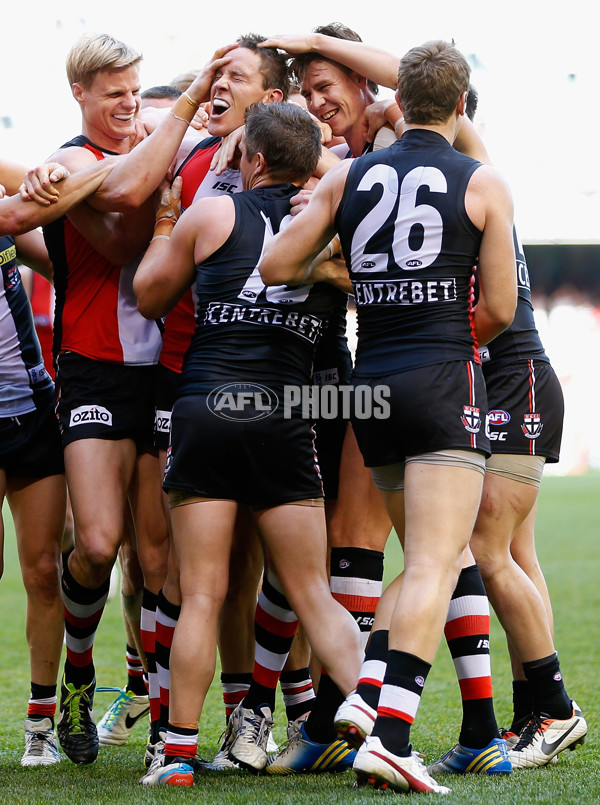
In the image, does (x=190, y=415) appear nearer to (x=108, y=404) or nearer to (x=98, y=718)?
(x=108, y=404)

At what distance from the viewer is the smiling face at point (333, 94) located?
4258mm

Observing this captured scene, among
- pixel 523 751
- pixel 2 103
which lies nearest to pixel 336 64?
pixel 523 751

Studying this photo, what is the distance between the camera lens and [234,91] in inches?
160

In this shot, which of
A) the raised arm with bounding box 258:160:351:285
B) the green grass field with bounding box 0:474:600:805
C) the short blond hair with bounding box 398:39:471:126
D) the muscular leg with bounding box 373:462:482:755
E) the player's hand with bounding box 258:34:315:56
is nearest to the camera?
the muscular leg with bounding box 373:462:482:755

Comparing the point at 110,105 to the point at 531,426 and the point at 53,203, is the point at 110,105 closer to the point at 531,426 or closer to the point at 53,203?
the point at 53,203

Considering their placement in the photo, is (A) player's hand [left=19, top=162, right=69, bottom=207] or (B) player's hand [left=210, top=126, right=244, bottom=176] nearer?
(A) player's hand [left=19, top=162, right=69, bottom=207]

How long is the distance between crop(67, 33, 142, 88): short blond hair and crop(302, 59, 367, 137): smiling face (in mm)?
718

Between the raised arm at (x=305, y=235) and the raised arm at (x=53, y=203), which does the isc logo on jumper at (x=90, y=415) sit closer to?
the raised arm at (x=53, y=203)

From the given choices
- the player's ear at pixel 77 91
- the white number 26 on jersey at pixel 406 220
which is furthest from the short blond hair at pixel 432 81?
the player's ear at pixel 77 91

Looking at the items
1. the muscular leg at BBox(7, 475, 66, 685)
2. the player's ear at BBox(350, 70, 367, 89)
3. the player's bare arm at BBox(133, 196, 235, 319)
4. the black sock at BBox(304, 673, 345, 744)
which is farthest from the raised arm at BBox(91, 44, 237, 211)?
the black sock at BBox(304, 673, 345, 744)

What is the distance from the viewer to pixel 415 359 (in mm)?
3211

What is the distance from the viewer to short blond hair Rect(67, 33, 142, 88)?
13.5 feet

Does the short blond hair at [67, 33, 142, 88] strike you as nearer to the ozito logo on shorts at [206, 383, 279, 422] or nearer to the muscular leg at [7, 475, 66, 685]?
the ozito logo on shorts at [206, 383, 279, 422]

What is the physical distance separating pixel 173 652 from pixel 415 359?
124 centimetres
